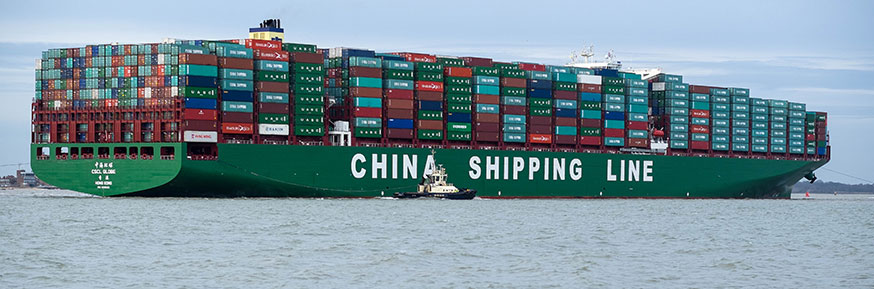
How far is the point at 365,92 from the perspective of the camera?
265ft

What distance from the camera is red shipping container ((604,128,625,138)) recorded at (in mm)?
95125

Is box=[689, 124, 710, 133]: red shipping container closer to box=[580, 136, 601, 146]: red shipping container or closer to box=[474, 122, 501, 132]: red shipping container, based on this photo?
box=[580, 136, 601, 146]: red shipping container

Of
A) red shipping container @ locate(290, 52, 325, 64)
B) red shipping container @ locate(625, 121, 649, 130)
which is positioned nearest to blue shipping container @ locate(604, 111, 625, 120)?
red shipping container @ locate(625, 121, 649, 130)

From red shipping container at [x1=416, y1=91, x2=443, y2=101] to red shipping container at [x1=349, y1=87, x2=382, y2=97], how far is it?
11.8 feet

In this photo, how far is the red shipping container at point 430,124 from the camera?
8369 centimetres

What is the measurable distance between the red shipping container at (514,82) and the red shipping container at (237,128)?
70.5ft

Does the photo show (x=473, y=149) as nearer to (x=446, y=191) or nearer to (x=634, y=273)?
(x=446, y=191)

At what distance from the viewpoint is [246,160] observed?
74.6 m

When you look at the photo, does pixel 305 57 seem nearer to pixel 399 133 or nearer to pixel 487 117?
pixel 399 133

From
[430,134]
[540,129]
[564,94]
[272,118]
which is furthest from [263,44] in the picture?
[564,94]

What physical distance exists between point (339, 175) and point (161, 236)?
35.6 metres

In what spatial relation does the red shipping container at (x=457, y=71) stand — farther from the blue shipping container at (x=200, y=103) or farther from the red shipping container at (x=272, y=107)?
the blue shipping container at (x=200, y=103)

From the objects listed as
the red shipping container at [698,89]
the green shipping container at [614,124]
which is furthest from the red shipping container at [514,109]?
the red shipping container at [698,89]

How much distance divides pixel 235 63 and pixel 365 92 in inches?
398
